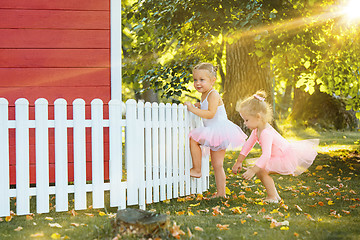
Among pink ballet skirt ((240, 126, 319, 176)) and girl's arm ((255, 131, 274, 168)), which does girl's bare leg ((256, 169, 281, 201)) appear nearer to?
pink ballet skirt ((240, 126, 319, 176))

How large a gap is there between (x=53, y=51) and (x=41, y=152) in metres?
1.77

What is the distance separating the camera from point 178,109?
17.4ft

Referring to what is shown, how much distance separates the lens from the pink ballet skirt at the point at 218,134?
5.22 metres

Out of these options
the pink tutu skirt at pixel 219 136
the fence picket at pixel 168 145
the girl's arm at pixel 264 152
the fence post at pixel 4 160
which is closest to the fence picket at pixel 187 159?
the pink tutu skirt at pixel 219 136

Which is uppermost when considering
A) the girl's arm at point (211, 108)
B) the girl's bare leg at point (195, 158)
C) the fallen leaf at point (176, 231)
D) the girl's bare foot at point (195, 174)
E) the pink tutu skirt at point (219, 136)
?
the girl's arm at point (211, 108)

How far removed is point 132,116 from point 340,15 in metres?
4.97

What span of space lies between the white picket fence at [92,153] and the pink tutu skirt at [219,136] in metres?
0.35

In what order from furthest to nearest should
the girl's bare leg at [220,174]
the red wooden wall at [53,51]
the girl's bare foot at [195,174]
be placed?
the red wooden wall at [53,51], the girl's bare foot at [195,174], the girl's bare leg at [220,174]

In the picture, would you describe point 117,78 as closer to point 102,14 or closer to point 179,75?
point 102,14

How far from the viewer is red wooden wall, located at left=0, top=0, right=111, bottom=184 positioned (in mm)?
5566

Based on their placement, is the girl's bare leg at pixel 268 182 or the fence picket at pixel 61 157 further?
the girl's bare leg at pixel 268 182

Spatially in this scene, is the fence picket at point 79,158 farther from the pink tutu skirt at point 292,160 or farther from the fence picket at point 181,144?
the pink tutu skirt at point 292,160

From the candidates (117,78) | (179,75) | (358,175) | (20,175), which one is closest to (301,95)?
(179,75)

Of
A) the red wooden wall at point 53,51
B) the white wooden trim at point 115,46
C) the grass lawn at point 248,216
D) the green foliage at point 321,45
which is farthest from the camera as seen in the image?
the green foliage at point 321,45
